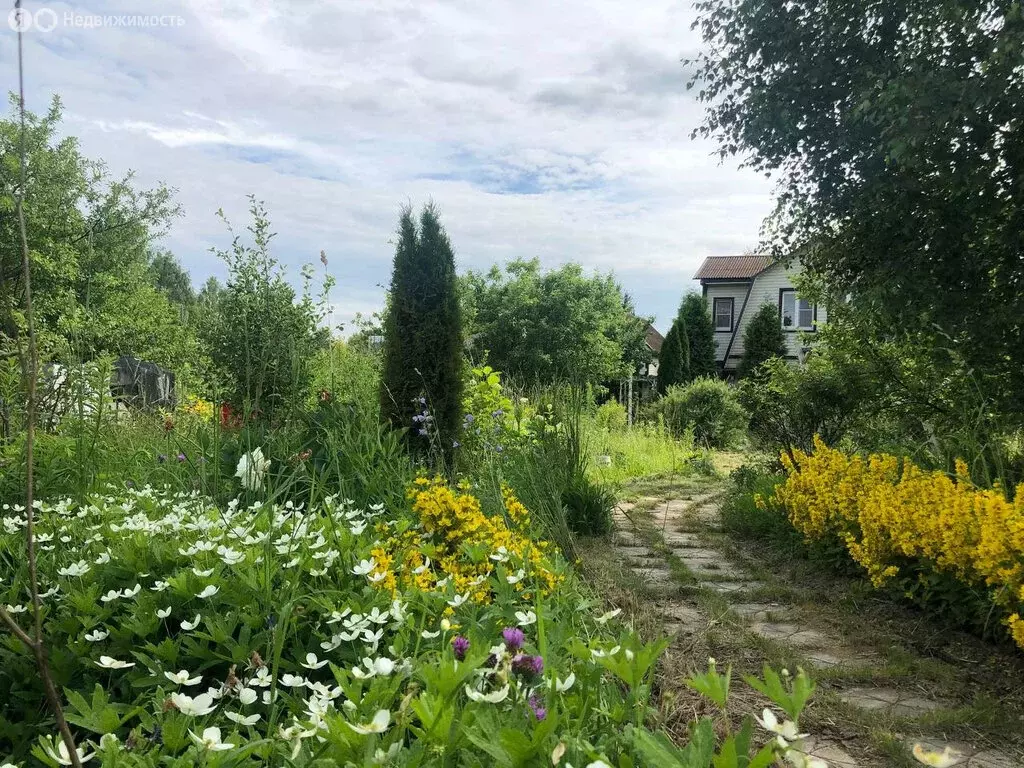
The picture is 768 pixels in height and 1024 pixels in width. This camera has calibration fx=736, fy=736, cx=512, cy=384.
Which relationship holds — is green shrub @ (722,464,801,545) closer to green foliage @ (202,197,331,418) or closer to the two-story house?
green foliage @ (202,197,331,418)

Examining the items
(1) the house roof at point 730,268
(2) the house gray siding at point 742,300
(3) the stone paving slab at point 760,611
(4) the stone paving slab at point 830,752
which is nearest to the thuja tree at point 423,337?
(3) the stone paving slab at point 760,611

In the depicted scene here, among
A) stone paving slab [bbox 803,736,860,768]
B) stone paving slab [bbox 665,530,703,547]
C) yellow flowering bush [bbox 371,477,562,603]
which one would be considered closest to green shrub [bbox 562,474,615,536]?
stone paving slab [bbox 665,530,703,547]

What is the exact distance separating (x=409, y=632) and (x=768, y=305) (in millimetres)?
19826

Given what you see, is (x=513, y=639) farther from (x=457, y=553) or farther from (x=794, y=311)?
(x=794, y=311)

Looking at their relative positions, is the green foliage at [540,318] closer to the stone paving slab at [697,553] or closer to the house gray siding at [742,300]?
the house gray siding at [742,300]

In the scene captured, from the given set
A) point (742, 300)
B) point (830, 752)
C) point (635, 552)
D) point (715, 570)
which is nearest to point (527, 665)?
point (830, 752)

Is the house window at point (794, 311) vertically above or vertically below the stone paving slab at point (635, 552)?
above

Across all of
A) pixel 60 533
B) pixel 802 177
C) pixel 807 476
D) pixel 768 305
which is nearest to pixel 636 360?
pixel 768 305

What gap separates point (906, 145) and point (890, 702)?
3365mm

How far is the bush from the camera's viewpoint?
12445 mm

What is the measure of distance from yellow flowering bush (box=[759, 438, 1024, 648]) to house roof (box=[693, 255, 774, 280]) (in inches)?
812

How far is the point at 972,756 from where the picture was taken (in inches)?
82.5

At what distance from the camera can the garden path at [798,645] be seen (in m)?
2.12

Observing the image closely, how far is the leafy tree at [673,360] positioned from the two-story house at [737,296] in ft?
11.5
